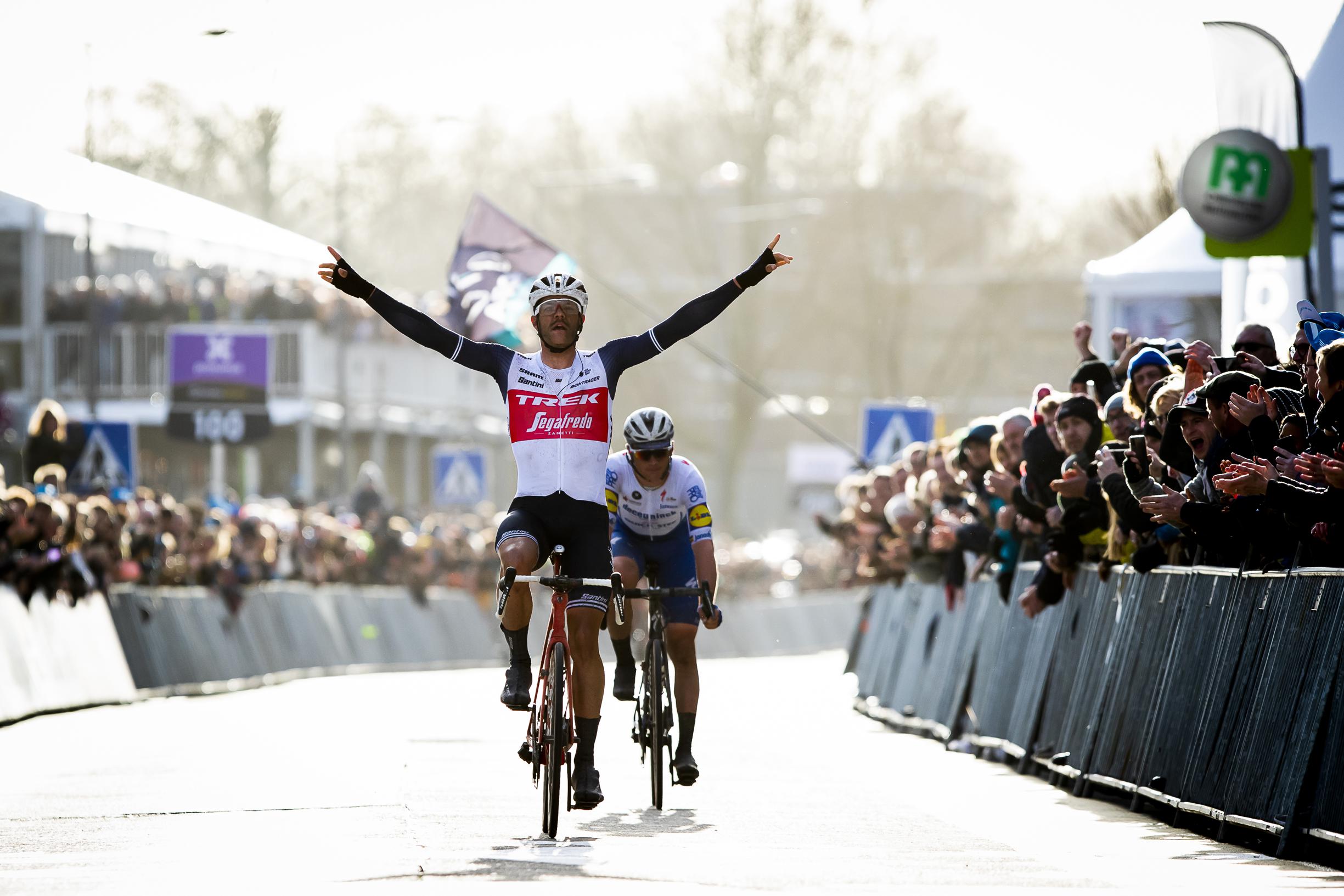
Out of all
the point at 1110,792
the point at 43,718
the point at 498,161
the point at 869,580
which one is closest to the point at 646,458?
the point at 1110,792

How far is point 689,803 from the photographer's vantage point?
1227 centimetres

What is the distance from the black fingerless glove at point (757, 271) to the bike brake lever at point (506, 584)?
1577mm

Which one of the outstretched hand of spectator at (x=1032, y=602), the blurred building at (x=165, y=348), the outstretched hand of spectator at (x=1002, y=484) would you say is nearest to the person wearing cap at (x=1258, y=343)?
the outstretched hand of spectator at (x=1032, y=602)

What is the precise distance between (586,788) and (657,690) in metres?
1.15

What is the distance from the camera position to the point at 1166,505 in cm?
1148

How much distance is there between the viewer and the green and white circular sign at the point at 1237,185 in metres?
17.3

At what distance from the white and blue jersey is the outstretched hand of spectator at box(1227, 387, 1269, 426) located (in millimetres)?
2869

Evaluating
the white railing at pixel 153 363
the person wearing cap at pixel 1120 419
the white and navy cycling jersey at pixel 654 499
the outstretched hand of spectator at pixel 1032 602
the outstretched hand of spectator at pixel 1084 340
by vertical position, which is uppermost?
the outstretched hand of spectator at pixel 1084 340

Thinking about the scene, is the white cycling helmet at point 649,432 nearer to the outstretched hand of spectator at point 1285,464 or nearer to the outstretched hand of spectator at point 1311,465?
the outstretched hand of spectator at point 1285,464

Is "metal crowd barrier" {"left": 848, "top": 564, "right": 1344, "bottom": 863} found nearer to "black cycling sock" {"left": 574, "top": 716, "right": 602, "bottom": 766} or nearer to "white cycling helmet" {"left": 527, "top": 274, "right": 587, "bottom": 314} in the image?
"black cycling sock" {"left": 574, "top": 716, "right": 602, "bottom": 766}

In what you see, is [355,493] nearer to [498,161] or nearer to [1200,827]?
[1200,827]

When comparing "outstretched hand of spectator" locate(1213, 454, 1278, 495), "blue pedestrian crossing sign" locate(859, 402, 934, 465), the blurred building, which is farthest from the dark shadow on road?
the blurred building

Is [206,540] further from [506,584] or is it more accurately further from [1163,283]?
[506,584]

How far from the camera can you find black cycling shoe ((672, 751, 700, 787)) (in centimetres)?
1234
